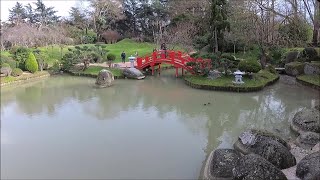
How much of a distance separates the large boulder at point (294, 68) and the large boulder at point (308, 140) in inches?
451

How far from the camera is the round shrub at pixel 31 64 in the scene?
19.1 m

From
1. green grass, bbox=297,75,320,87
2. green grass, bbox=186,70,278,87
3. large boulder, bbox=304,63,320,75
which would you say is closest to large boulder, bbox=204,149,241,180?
green grass, bbox=186,70,278,87

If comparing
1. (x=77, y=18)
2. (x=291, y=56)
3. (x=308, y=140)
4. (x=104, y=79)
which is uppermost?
(x=77, y=18)

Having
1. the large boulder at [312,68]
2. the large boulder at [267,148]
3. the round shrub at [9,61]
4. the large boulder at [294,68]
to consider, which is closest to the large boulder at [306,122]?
the large boulder at [267,148]

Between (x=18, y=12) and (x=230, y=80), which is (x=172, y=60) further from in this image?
(x=18, y=12)

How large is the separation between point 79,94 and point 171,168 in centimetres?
937

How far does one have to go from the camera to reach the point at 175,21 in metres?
31.4

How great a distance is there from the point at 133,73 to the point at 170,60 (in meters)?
2.33

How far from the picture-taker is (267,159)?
673 cm

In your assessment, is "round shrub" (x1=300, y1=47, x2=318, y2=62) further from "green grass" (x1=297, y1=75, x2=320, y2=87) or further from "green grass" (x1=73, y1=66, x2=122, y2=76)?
"green grass" (x1=73, y1=66, x2=122, y2=76)

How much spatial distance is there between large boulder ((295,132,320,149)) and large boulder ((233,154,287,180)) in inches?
→ 106

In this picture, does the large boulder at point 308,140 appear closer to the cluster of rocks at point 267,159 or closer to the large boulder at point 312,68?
the cluster of rocks at point 267,159

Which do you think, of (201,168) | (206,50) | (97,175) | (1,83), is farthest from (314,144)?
(206,50)

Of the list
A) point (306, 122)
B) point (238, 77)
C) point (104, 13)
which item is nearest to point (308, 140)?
point (306, 122)
